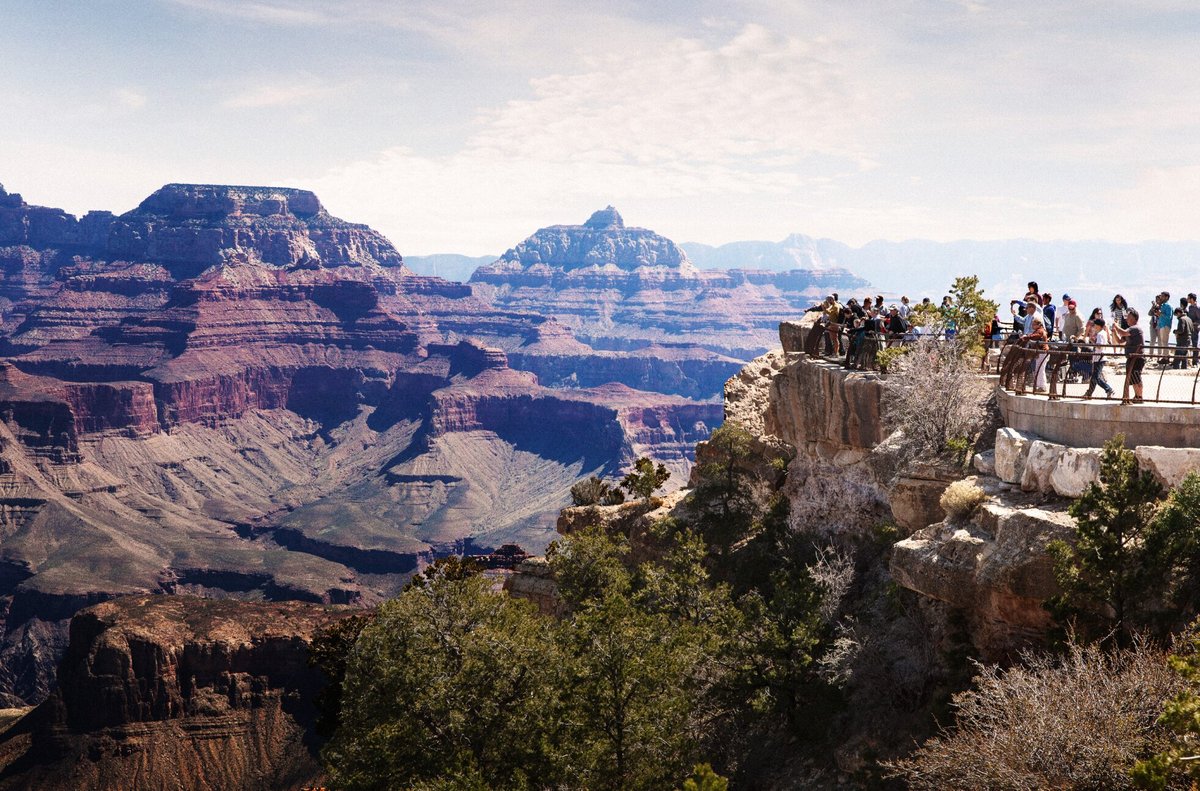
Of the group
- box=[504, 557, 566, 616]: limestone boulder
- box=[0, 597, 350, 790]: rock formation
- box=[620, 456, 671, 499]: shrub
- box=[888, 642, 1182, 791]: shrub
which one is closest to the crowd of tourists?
box=[888, 642, 1182, 791]: shrub

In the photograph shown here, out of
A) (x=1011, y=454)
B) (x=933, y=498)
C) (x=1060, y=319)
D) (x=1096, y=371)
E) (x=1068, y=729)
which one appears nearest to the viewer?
(x=1068, y=729)

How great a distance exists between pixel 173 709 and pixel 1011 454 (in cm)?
9132

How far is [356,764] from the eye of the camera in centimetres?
3309

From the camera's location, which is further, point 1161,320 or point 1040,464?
point 1161,320

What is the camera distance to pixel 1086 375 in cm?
3197

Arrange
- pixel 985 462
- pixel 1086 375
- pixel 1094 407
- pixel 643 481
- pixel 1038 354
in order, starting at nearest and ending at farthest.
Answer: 1. pixel 1094 407
2. pixel 1038 354
3. pixel 985 462
4. pixel 1086 375
5. pixel 643 481

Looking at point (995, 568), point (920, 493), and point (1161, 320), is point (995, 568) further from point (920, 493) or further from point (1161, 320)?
point (1161, 320)

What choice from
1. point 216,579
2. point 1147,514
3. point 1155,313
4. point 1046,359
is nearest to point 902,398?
point 1046,359

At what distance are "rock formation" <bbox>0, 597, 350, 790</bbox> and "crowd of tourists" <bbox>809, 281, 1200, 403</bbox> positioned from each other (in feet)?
215

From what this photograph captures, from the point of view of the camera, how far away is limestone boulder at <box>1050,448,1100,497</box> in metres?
26.2

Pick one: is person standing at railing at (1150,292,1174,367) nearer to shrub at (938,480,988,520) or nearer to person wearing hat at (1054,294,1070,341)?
person wearing hat at (1054,294,1070,341)

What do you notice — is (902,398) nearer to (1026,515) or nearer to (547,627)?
(1026,515)

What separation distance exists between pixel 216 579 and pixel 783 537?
549 feet

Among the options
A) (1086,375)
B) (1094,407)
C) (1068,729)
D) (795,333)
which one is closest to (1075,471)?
(1094,407)
